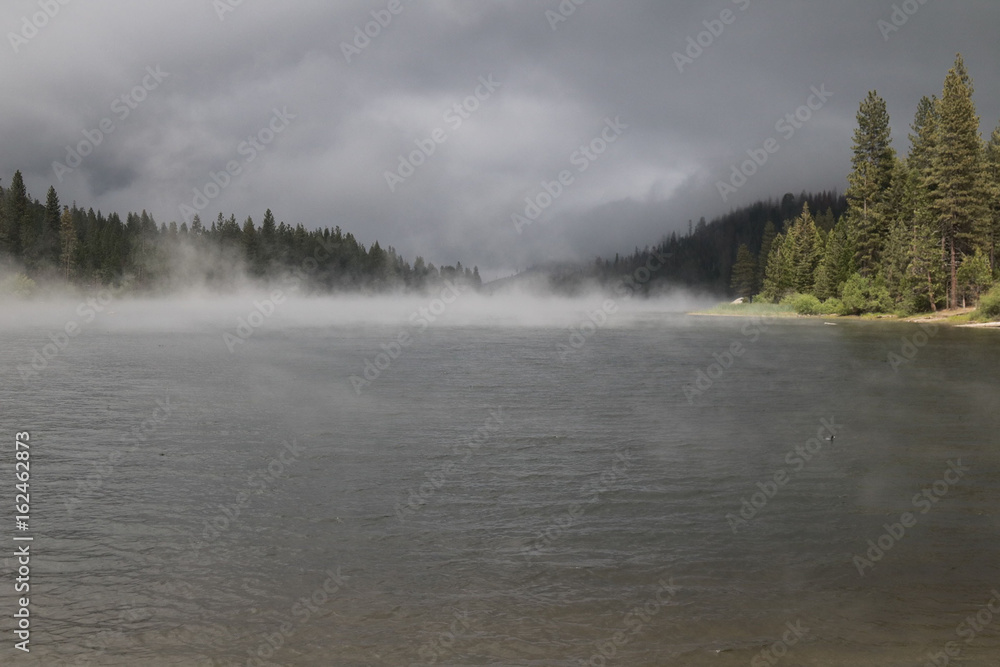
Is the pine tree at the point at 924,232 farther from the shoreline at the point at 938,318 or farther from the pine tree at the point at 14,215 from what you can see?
the pine tree at the point at 14,215

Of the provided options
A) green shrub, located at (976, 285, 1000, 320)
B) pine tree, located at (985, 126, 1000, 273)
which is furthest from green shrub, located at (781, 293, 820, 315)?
green shrub, located at (976, 285, 1000, 320)

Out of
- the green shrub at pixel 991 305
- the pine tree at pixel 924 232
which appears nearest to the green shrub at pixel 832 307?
the pine tree at pixel 924 232

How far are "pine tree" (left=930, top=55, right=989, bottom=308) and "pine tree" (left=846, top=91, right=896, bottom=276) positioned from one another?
18.8 m

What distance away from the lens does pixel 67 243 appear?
575 ft

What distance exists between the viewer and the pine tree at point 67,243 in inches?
6885

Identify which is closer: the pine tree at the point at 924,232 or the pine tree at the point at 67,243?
the pine tree at the point at 924,232

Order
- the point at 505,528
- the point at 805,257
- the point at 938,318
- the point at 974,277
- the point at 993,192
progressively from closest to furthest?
1. the point at 505,528
2. the point at 938,318
3. the point at 974,277
4. the point at 993,192
5. the point at 805,257

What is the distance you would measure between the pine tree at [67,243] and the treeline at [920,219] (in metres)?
162

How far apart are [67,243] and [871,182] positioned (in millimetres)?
172112

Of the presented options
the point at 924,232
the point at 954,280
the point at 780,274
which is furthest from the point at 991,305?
the point at 780,274

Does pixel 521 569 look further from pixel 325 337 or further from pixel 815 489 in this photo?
pixel 325 337

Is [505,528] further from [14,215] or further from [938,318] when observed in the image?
[14,215]

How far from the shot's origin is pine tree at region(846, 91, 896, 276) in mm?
128000

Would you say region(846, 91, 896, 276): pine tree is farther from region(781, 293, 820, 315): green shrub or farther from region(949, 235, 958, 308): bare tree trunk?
region(949, 235, 958, 308): bare tree trunk
